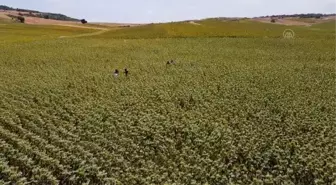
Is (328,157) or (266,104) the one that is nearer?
(328,157)

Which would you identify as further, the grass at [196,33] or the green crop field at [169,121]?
the grass at [196,33]

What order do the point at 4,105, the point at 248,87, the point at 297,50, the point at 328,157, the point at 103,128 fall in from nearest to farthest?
the point at 328,157 < the point at 103,128 < the point at 4,105 < the point at 248,87 < the point at 297,50

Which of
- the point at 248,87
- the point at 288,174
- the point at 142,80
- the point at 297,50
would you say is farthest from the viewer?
the point at 297,50

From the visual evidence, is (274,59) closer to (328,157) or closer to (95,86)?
(95,86)

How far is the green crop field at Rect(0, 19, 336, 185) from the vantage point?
A: 14.1 m

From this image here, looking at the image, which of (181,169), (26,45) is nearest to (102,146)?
(181,169)

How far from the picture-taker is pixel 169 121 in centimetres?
2016

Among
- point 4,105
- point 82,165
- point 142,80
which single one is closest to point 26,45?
point 142,80

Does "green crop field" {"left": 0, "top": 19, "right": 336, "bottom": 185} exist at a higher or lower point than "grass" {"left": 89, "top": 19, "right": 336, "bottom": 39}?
lower

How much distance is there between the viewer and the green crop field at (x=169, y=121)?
14125mm

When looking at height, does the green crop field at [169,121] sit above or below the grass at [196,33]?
below

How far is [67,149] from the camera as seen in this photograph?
641 inches

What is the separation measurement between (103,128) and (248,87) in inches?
494

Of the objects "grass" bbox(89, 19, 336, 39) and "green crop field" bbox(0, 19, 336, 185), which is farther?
"grass" bbox(89, 19, 336, 39)
